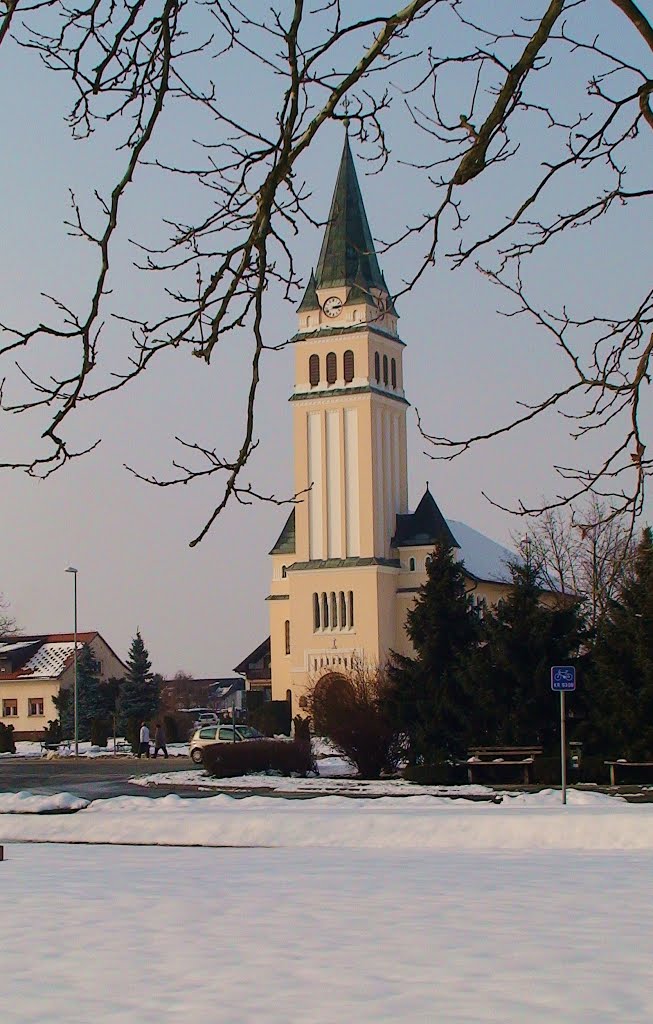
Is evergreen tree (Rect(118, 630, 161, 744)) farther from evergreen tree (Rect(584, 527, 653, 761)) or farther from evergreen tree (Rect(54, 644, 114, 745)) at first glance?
evergreen tree (Rect(584, 527, 653, 761))

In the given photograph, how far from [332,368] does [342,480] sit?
248 inches

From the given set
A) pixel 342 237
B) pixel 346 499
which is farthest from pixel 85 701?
pixel 342 237

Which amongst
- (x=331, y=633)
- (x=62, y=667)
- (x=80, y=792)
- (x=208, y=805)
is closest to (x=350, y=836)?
(x=208, y=805)

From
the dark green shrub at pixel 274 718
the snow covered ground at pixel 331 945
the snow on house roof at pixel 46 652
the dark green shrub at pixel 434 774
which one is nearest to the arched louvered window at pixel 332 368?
the dark green shrub at pixel 274 718

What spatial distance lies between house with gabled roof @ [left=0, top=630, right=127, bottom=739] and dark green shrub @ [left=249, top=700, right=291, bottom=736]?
16263mm

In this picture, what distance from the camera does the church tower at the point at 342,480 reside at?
245ft

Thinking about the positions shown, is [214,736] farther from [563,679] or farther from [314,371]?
[314,371]

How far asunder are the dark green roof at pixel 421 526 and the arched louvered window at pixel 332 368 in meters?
8.34

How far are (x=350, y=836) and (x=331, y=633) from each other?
56.9 metres

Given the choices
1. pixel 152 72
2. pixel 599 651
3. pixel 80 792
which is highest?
pixel 152 72

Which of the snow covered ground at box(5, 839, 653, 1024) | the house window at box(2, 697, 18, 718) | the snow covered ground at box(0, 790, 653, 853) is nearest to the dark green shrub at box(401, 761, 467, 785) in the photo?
the snow covered ground at box(0, 790, 653, 853)

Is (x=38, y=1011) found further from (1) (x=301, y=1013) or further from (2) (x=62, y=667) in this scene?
(2) (x=62, y=667)

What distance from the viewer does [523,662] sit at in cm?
3138

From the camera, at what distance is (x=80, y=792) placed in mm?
31094
